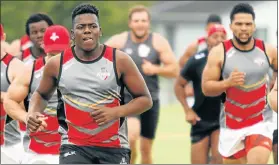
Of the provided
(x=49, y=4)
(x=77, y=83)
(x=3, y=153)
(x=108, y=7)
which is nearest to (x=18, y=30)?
(x=49, y=4)

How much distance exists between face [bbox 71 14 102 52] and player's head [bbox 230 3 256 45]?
123 inches

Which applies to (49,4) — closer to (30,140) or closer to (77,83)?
(30,140)

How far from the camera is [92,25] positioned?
31.0ft

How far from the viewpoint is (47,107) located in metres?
11.5

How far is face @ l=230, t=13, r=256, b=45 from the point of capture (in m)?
12.2

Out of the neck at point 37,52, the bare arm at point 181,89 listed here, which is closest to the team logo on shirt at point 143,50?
the bare arm at point 181,89

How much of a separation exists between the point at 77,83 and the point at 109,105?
1.15 ft

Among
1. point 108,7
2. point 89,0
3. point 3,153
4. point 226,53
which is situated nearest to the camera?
point 226,53

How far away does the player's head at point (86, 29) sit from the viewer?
9438 millimetres

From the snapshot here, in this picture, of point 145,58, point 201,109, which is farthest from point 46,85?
point 145,58

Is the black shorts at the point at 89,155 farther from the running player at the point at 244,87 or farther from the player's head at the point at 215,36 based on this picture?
the player's head at the point at 215,36

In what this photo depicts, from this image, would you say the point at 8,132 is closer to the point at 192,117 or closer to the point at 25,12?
the point at 192,117

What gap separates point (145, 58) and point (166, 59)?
309 mm

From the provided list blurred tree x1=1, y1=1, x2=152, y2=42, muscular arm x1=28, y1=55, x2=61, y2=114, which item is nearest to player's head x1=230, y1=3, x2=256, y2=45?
muscular arm x1=28, y1=55, x2=61, y2=114
